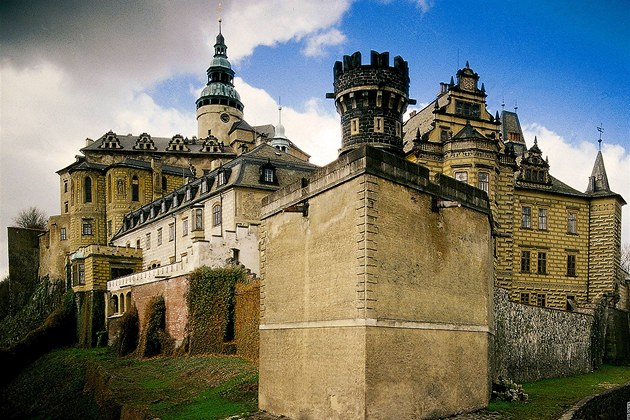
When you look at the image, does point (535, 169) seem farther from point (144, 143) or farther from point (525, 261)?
point (144, 143)

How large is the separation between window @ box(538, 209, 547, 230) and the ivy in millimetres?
18718

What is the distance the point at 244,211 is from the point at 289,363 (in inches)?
790

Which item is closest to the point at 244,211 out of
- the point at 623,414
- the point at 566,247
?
the point at 566,247

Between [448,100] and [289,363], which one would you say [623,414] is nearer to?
[289,363]

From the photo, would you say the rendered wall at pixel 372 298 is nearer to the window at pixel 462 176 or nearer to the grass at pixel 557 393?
the grass at pixel 557 393

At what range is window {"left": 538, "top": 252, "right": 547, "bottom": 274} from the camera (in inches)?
1431

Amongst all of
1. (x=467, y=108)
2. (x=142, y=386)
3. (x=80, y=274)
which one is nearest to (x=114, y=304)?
(x=80, y=274)

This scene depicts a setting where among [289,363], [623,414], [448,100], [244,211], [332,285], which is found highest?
[448,100]

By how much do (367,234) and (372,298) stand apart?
4.79 feet

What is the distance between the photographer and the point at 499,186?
3256 centimetres

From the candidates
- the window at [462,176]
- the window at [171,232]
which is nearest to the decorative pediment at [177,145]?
the window at [171,232]

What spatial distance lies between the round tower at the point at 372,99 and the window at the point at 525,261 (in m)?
13.5

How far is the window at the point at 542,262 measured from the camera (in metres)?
36.3

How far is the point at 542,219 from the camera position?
36.5 m
